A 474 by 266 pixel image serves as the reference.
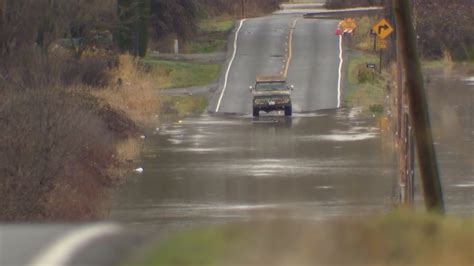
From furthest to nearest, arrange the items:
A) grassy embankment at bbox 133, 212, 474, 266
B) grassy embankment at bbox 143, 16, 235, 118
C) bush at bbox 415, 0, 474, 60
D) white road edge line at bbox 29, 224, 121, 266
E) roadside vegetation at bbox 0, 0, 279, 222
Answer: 1. bush at bbox 415, 0, 474, 60
2. grassy embankment at bbox 143, 16, 235, 118
3. roadside vegetation at bbox 0, 0, 279, 222
4. grassy embankment at bbox 133, 212, 474, 266
5. white road edge line at bbox 29, 224, 121, 266

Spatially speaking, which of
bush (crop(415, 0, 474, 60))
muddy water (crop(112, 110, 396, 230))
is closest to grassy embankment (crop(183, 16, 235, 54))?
bush (crop(415, 0, 474, 60))

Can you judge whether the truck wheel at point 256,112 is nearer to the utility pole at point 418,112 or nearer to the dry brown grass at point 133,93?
the dry brown grass at point 133,93

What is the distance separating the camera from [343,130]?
39.5 m

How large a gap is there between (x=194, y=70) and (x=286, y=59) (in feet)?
23.3

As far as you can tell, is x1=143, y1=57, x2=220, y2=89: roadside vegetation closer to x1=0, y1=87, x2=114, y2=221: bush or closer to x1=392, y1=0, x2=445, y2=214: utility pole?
x1=0, y1=87, x2=114, y2=221: bush

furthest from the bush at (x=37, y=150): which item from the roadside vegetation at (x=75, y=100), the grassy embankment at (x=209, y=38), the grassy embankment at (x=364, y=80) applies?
the grassy embankment at (x=209, y=38)

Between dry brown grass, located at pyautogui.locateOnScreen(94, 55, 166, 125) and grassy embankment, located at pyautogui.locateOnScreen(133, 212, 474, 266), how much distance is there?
31.7m

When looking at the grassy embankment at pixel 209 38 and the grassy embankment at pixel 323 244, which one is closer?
the grassy embankment at pixel 323 244

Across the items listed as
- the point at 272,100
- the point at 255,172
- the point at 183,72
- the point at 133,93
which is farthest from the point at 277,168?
the point at 183,72

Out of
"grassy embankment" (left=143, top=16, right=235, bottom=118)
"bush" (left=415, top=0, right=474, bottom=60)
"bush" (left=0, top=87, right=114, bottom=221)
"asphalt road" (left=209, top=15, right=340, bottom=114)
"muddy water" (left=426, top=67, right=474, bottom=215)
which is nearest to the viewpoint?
"bush" (left=0, top=87, right=114, bottom=221)

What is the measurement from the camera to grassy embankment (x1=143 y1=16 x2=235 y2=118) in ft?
155

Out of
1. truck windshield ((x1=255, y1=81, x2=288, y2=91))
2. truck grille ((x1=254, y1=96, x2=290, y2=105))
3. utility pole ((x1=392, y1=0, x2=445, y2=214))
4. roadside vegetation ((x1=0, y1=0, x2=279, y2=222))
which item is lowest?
truck grille ((x1=254, y1=96, x2=290, y2=105))

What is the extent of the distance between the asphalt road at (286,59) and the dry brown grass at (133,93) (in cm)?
324

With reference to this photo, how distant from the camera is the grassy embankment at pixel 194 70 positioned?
47.3m
